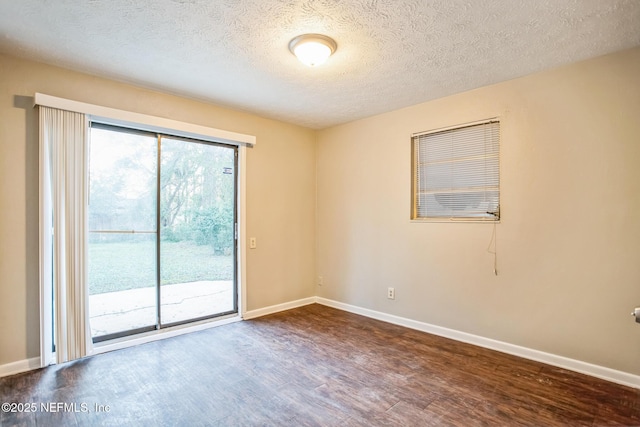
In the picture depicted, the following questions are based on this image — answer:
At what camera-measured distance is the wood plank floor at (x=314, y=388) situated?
2037 mm

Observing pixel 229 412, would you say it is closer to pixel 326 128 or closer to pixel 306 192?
pixel 306 192

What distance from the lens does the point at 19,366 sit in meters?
2.59

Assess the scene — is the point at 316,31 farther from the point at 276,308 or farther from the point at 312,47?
the point at 276,308

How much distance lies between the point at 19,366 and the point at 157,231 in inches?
58.3

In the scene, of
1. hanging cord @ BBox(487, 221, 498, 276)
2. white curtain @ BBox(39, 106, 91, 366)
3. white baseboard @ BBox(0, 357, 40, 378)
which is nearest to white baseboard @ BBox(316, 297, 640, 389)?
hanging cord @ BBox(487, 221, 498, 276)

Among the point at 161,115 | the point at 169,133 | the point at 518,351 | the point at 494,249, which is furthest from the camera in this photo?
the point at 169,133

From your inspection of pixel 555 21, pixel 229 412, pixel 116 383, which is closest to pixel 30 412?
pixel 116 383

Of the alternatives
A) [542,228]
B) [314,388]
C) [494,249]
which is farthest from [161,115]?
[542,228]

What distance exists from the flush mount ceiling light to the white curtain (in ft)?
6.47

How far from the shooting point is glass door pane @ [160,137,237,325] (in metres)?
3.49

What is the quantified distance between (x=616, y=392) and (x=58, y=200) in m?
4.50

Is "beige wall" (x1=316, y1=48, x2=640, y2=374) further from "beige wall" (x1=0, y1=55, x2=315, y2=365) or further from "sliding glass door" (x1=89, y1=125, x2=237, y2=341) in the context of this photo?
"sliding glass door" (x1=89, y1=125, x2=237, y2=341)

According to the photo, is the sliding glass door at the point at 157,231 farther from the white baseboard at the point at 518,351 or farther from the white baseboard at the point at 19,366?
the white baseboard at the point at 518,351

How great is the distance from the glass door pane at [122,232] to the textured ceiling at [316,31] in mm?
678
